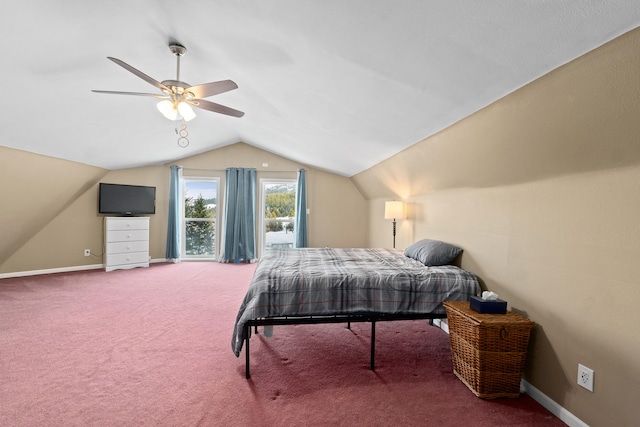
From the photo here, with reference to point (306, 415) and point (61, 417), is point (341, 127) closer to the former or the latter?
point (306, 415)

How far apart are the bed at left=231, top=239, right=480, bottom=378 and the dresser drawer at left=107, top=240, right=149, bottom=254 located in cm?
418

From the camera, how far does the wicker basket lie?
194 cm

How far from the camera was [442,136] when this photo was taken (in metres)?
2.79

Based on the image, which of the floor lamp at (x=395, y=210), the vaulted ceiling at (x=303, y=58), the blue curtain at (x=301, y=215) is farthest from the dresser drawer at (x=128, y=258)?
the floor lamp at (x=395, y=210)

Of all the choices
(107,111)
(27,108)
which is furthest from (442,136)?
(27,108)

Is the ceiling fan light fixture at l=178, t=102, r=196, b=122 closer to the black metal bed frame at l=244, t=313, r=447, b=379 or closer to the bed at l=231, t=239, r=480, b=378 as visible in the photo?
the bed at l=231, t=239, r=480, b=378

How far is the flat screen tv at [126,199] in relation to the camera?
5.53 metres

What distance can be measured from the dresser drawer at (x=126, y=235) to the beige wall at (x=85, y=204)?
524 millimetres

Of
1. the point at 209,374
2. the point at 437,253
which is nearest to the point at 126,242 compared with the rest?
the point at 209,374

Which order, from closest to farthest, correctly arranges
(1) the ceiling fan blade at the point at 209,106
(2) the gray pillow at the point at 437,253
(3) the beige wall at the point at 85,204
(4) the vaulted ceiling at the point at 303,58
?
(4) the vaulted ceiling at the point at 303,58 → (1) the ceiling fan blade at the point at 209,106 → (2) the gray pillow at the point at 437,253 → (3) the beige wall at the point at 85,204

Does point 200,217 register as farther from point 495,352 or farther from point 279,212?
point 495,352

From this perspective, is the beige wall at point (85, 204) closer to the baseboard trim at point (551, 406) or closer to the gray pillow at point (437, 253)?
the gray pillow at point (437, 253)

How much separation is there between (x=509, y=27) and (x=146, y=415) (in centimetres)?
277

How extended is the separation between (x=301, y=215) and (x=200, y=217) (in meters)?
2.20
